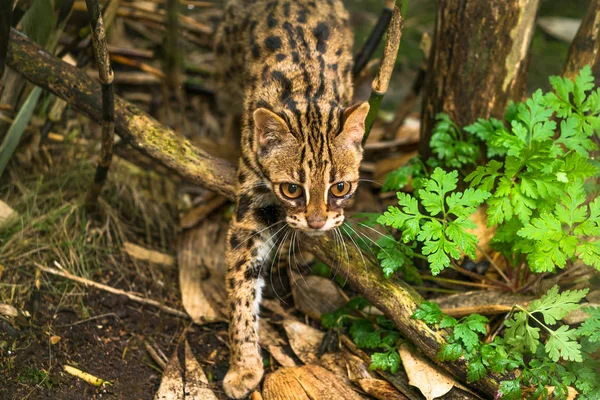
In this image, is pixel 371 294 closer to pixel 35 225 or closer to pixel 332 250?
pixel 332 250

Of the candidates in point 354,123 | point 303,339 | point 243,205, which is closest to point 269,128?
point 354,123

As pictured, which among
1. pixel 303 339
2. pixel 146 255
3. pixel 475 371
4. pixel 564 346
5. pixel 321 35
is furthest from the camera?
pixel 146 255

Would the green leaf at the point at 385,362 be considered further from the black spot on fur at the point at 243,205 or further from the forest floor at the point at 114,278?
the black spot on fur at the point at 243,205

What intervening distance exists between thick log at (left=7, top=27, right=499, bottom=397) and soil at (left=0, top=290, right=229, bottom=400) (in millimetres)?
1032

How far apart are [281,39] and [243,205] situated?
4.08 ft

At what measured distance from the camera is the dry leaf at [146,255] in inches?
207

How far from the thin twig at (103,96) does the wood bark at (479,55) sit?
233 centimetres

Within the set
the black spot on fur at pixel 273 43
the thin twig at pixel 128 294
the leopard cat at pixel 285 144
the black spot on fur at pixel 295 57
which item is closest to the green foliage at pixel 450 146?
the leopard cat at pixel 285 144

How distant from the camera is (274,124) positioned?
12.9ft

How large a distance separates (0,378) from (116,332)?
2.97 feet

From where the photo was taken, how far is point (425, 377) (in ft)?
13.0

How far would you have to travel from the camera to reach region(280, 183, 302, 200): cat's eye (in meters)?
3.91

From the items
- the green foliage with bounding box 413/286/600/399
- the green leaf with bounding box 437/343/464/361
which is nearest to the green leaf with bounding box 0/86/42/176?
the green foliage with bounding box 413/286/600/399

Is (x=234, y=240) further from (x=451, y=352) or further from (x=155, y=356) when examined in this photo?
(x=451, y=352)
